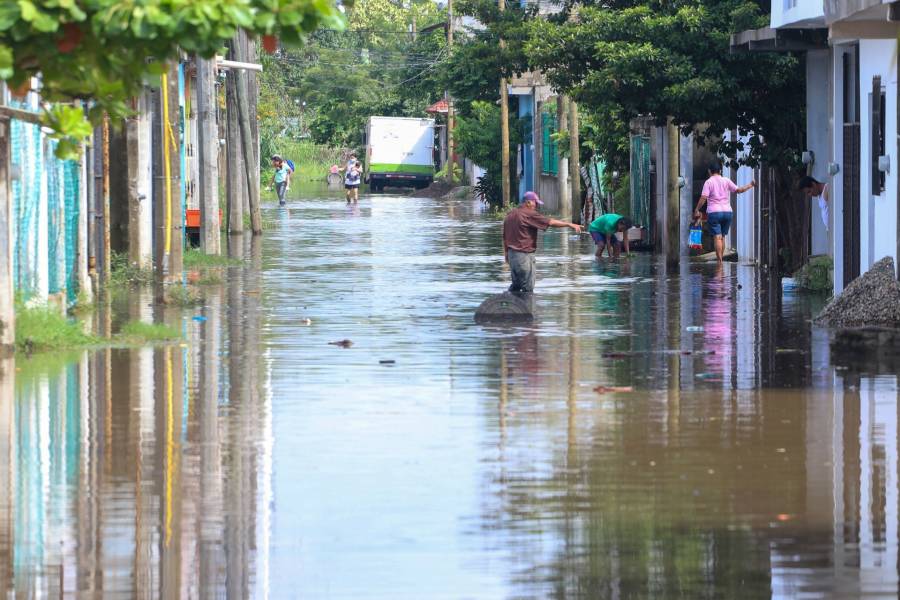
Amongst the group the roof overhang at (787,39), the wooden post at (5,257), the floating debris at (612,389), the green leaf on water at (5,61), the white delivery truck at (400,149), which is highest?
the white delivery truck at (400,149)

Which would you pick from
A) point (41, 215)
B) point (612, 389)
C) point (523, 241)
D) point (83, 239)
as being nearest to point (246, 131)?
point (523, 241)

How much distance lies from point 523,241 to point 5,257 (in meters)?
9.44

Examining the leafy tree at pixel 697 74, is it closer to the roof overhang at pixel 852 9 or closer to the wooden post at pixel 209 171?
the wooden post at pixel 209 171

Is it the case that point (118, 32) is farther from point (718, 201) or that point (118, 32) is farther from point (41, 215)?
point (718, 201)

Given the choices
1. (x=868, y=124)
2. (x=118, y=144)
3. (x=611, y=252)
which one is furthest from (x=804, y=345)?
(x=611, y=252)

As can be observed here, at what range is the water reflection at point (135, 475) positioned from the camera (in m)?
7.92

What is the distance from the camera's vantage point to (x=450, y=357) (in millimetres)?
15914

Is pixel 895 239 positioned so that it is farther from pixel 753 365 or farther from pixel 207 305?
pixel 207 305

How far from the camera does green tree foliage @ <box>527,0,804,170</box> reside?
24984 mm

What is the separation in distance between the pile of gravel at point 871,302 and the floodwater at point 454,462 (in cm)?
40

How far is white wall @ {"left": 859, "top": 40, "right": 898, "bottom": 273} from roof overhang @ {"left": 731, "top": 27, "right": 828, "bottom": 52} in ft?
10.2

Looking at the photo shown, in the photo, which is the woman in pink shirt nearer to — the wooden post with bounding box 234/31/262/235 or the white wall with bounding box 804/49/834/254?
the white wall with bounding box 804/49/834/254

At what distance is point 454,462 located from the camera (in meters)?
10.6

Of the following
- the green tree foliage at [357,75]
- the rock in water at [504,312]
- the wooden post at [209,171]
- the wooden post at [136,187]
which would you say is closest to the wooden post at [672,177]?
the wooden post at [209,171]
